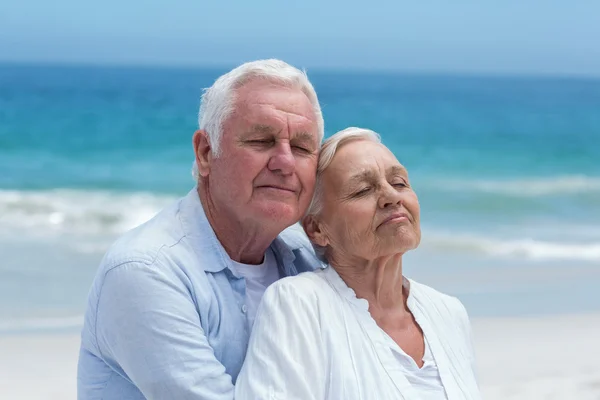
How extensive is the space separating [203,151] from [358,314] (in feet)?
2.18

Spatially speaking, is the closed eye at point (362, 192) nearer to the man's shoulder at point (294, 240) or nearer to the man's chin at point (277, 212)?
the man's chin at point (277, 212)

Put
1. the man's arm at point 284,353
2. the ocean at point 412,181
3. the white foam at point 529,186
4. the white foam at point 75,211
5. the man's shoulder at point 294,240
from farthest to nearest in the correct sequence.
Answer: the white foam at point 529,186 → the white foam at point 75,211 → the ocean at point 412,181 → the man's shoulder at point 294,240 → the man's arm at point 284,353

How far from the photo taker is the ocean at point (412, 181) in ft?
25.5

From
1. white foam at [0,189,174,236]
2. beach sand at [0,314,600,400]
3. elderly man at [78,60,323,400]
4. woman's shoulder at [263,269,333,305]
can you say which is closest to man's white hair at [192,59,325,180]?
elderly man at [78,60,323,400]

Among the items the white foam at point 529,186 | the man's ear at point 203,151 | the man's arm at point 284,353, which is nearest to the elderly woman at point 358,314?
the man's arm at point 284,353

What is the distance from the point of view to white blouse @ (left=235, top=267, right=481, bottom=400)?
253 centimetres

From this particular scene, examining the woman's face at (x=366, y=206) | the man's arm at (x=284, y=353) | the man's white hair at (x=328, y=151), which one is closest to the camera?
the man's arm at (x=284, y=353)

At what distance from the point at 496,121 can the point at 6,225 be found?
15331 mm

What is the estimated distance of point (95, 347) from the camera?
2.77 m

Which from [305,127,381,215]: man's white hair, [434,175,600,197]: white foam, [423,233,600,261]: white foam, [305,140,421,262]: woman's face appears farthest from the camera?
[434,175,600,197]: white foam

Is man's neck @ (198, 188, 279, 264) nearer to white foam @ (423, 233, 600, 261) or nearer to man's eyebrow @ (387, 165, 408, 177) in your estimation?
man's eyebrow @ (387, 165, 408, 177)

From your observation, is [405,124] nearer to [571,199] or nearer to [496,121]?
[496,121]

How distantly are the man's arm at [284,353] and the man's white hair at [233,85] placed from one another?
0.50m

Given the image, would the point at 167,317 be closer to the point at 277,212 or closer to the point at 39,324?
the point at 277,212
